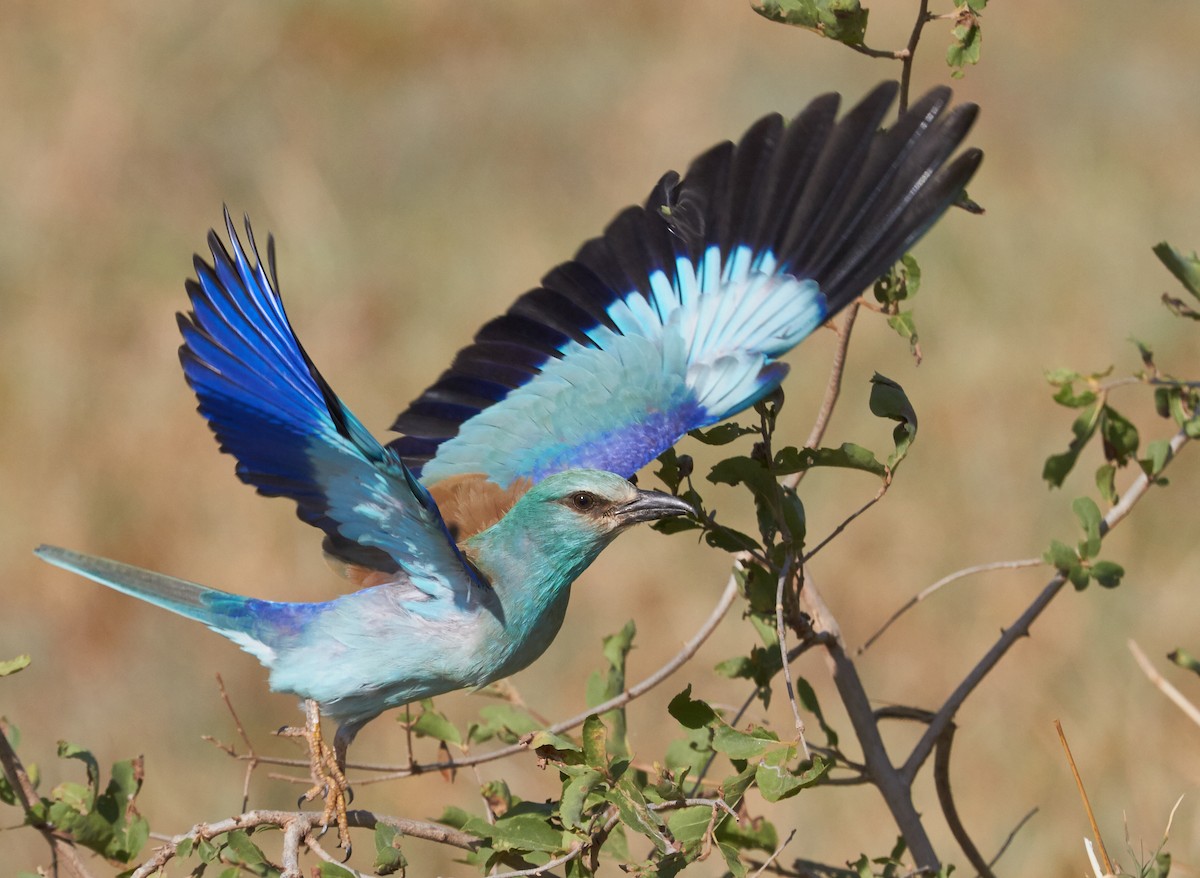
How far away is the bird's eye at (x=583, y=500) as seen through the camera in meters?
2.97

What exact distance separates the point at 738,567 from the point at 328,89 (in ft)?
21.6

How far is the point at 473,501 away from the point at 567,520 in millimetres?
467

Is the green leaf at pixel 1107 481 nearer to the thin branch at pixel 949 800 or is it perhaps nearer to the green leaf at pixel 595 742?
the thin branch at pixel 949 800

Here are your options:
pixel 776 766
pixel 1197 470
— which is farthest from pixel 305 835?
pixel 1197 470

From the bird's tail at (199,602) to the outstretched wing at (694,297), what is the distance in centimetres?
54

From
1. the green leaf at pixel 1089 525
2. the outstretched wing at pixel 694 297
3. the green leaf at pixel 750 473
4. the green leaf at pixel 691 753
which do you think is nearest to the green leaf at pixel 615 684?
the green leaf at pixel 691 753

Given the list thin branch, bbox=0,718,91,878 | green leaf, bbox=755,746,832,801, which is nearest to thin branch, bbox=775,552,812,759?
green leaf, bbox=755,746,832,801

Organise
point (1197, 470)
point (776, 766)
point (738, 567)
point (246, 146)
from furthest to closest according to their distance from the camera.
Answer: point (246, 146) → point (1197, 470) → point (738, 567) → point (776, 766)

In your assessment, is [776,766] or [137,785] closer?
[776,766]

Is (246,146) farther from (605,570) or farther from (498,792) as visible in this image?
(498,792)

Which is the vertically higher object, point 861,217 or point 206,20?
point 206,20

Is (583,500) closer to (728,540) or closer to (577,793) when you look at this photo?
(728,540)

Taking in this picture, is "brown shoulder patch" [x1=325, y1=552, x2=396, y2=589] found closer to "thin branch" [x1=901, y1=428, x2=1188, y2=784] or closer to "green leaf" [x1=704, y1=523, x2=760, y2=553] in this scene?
"green leaf" [x1=704, y1=523, x2=760, y2=553]

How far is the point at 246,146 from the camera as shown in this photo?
8.00 m
